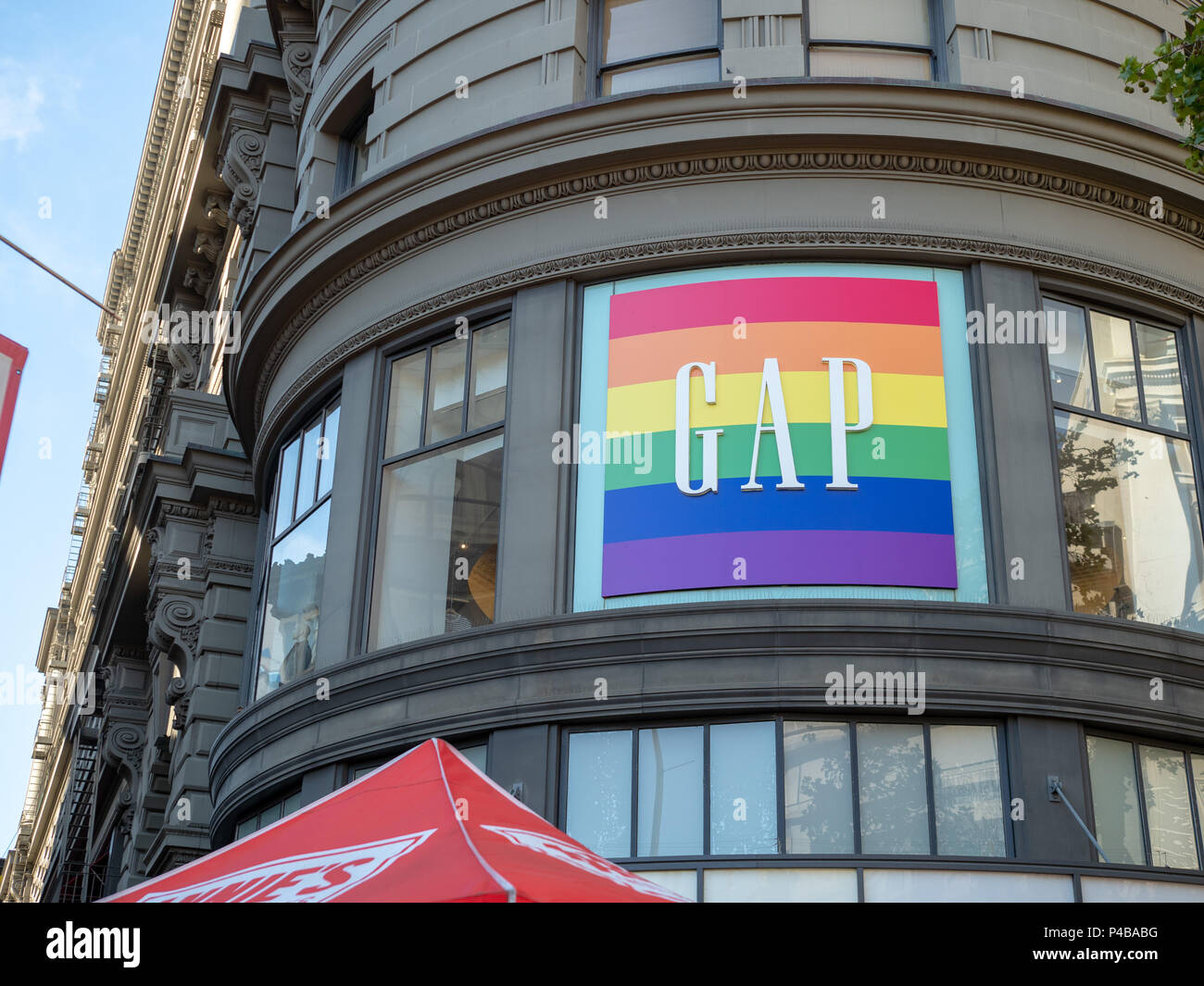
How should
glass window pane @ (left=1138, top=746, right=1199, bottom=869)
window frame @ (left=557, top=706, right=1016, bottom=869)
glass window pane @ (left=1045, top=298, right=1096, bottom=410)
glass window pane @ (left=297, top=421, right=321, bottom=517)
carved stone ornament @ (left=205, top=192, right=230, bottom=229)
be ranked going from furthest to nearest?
carved stone ornament @ (left=205, top=192, right=230, bottom=229)
glass window pane @ (left=297, top=421, right=321, bottom=517)
glass window pane @ (left=1045, top=298, right=1096, bottom=410)
glass window pane @ (left=1138, top=746, right=1199, bottom=869)
window frame @ (left=557, top=706, right=1016, bottom=869)

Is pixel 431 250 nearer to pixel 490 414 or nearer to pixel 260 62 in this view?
pixel 490 414

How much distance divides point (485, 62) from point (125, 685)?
2347cm

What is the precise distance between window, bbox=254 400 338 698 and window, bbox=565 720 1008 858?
546 cm

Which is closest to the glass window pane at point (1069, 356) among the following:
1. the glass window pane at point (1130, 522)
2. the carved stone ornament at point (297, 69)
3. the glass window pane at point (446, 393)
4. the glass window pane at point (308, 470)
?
the glass window pane at point (1130, 522)

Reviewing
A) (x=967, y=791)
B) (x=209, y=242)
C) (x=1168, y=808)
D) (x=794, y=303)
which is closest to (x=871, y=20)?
(x=794, y=303)

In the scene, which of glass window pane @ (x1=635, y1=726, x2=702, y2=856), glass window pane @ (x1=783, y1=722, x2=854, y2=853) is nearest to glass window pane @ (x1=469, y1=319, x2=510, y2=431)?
glass window pane @ (x1=635, y1=726, x2=702, y2=856)

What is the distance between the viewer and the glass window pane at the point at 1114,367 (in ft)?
53.0

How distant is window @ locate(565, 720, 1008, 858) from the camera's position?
1351 cm

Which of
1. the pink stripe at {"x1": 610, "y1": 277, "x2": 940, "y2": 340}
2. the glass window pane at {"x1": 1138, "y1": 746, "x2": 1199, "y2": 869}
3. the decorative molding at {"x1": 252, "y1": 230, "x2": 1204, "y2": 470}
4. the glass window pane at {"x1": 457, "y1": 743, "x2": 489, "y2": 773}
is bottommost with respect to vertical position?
the glass window pane at {"x1": 1138, "y1": 746, "x2": 1199, "y2": 869}

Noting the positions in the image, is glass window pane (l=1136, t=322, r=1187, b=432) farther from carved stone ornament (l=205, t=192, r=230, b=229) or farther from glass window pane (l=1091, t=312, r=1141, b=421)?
carved stone ornament (l=205, t=192, r=230, b=229)

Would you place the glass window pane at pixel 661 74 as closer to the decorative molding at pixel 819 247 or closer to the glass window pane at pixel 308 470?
the decorative molding at pixel 819 247

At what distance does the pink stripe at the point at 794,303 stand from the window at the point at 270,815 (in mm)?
6859
